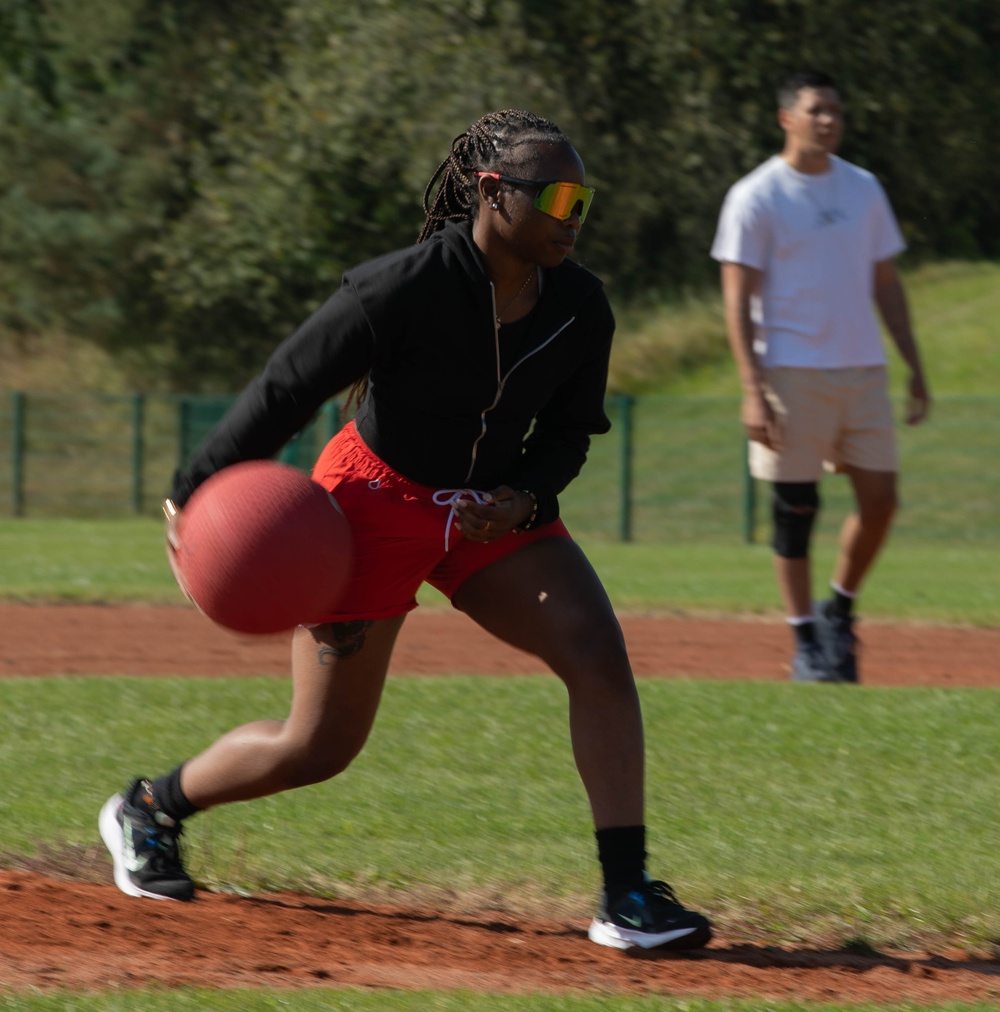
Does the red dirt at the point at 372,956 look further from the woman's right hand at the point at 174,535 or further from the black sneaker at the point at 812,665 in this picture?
the black sneaker at the point at 812,665

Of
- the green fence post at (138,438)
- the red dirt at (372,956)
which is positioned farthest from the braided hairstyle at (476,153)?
the green fence post at (138,438)

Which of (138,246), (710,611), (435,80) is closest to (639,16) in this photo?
(435,80)

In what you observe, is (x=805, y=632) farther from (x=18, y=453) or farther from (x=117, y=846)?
(x=18, y=453)

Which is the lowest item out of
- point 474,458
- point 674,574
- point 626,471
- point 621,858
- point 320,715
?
point 674,574

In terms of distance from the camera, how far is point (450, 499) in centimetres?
427

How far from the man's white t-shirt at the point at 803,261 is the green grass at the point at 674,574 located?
3.79m

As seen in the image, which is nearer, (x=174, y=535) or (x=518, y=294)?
(x=174, y=535)

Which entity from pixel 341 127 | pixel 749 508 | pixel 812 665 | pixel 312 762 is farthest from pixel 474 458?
pixel 341 127

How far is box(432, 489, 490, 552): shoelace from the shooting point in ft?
14.0

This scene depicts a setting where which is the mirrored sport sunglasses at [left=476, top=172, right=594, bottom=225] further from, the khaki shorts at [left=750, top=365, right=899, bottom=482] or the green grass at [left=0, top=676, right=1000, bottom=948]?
the khaki shorts at [left=750, top=365, right=899, bottom=482]

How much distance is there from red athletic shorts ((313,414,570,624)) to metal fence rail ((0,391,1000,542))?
50.7 feet

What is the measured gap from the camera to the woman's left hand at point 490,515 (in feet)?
13.8

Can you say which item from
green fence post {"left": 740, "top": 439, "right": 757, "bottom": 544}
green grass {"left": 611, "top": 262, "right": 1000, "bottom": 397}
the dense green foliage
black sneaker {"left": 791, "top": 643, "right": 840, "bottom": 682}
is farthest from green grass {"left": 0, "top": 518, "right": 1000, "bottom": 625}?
the dense green foliage

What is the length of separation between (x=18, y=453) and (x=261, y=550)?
792 inches
